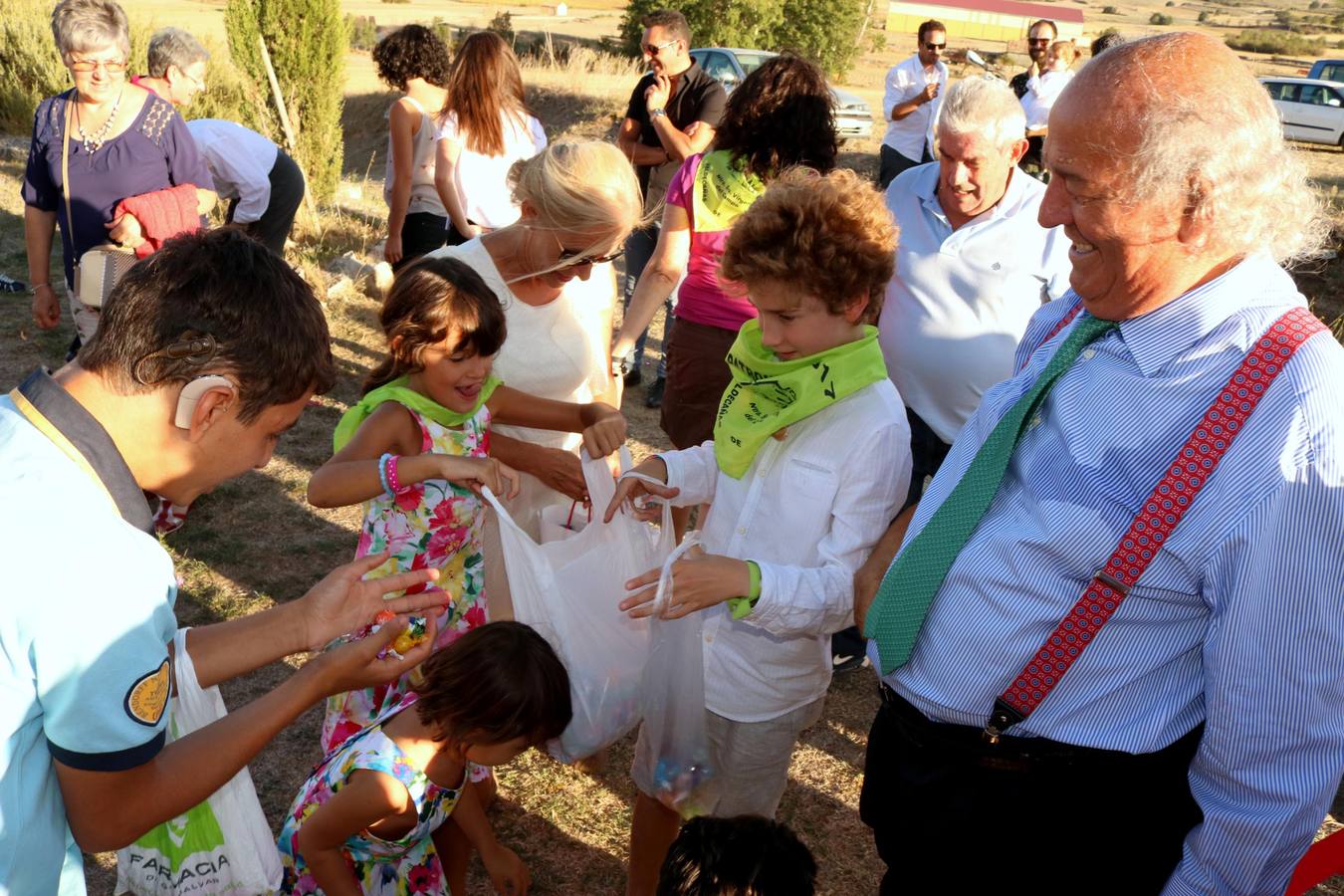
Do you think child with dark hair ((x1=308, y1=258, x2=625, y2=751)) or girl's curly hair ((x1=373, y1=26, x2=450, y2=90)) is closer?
child with dark hair ((x1=308, y1=258, x2=625, y2=751))

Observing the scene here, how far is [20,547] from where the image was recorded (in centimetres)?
125

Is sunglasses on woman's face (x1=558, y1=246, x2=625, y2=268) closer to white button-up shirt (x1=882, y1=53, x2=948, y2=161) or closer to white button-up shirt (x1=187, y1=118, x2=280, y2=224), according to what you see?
white button-up shirt (x1=187, y1=118, x2=280, y2=224)

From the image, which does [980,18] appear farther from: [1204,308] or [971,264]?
[1204,308]

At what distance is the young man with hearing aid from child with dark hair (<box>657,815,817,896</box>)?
74cm

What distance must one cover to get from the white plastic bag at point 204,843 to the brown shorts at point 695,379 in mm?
2098

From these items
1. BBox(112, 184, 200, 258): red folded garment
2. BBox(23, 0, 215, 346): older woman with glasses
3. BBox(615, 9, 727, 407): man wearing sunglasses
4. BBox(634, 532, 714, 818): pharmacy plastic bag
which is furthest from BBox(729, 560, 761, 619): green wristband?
BBox(615, 9, 727, 407): man wearing sunglasses

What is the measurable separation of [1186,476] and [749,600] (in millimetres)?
853

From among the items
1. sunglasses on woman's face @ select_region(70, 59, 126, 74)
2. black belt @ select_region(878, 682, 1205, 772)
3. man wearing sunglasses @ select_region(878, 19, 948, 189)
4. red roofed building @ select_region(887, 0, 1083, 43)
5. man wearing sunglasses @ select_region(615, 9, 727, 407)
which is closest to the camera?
black belt @ select_region(878, 682, 1205, 772)

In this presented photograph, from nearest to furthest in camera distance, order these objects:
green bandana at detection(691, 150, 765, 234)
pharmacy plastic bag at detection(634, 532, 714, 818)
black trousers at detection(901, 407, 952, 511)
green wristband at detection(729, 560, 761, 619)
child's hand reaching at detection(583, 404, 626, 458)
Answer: green wristband at detection(729, 560, 761, 619)
pharmacy plastic bag at detection(634, 532, 714, 818)
child's hand reaching at detection(583, 404, 626, 458)
black trousers at detection(901, 407, 952, 511)
green bandana at detection(691, 150, 765, 234)

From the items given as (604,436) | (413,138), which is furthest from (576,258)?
(413,138)

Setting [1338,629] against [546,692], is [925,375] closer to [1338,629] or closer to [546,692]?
[546,692]

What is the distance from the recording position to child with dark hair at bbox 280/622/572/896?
6.99ft

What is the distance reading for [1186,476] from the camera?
1437mm

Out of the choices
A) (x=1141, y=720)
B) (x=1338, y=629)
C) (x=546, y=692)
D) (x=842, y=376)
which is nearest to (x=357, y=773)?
(x=546, y=692)
